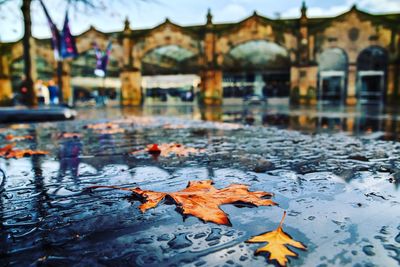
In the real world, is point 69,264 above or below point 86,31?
below

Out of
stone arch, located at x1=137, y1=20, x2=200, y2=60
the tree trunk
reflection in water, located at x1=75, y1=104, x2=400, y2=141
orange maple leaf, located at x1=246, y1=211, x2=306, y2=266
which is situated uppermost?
stone arch, located at x1=137, y1=20, x2=200, y2=60

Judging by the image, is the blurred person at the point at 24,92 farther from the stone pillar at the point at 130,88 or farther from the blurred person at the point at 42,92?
the stone pillar at the point at 130,88

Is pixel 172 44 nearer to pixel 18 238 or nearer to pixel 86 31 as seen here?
pixel 86 31

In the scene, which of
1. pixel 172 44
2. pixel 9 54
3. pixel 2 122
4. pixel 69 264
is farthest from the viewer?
pixel 9 54

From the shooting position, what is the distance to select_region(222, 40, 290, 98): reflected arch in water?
77.5 ft

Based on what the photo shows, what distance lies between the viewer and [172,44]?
24.5m

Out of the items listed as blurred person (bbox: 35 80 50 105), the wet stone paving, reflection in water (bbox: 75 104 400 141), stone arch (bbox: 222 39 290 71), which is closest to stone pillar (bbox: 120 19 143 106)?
blurred person (bbox: 35 80 50 105)

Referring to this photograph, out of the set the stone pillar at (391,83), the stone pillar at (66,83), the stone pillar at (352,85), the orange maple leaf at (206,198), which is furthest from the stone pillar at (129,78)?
the orange maple leaf at (206,198)

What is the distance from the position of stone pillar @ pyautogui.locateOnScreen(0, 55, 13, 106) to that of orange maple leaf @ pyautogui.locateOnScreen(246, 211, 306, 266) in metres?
30.2

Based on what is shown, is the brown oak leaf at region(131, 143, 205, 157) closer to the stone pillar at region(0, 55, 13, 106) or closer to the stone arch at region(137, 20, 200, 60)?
the stone arch at region(137, 20, 200, 60)

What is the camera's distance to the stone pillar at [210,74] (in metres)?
23.7

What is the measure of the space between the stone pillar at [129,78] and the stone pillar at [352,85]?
16826 mm

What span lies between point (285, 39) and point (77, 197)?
75.6 ft

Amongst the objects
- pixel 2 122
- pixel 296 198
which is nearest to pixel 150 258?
pixel 296 198
